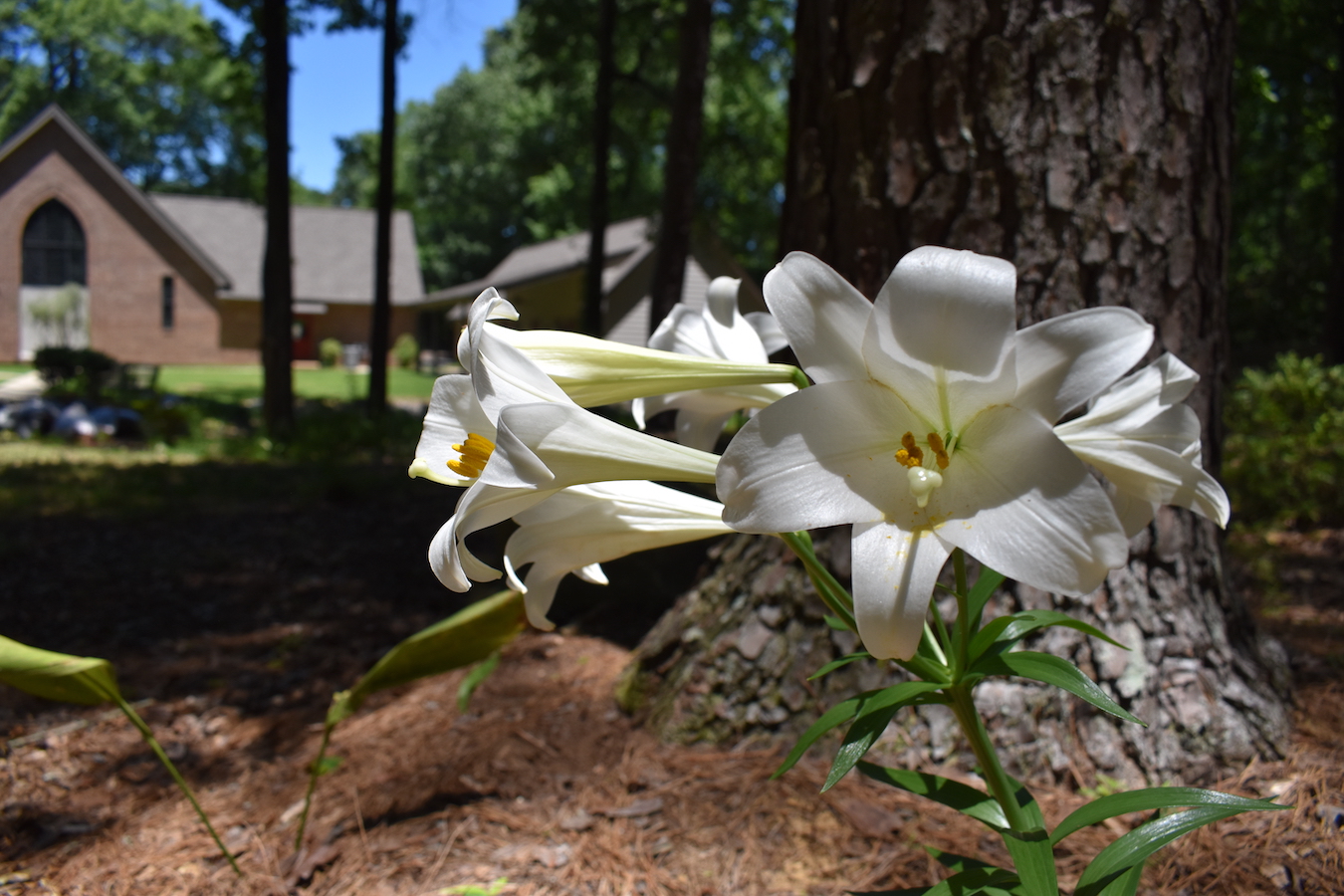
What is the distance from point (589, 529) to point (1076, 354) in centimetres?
62

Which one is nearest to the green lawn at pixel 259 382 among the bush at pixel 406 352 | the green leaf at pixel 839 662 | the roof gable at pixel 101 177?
the bush at pixel 406 352

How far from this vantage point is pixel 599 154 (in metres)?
13.3

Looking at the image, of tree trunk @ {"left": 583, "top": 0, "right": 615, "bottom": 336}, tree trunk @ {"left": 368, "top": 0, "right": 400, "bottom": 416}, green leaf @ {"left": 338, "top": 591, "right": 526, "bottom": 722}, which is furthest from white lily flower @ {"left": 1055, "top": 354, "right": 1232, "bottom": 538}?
tree trunk @ {"left": 368, "top": 0, "right": 400, "bottom": 416}

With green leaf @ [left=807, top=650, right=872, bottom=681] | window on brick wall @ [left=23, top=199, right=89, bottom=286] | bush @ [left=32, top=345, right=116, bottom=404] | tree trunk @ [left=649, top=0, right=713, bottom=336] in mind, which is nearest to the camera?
green leaf @ [left=807, top=650, right=872, bottom=681]

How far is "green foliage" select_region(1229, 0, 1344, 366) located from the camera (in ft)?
33.7

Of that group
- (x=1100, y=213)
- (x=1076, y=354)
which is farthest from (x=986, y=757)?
(x=1100, y=213)

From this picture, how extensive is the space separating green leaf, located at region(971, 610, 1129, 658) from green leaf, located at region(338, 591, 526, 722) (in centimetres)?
122

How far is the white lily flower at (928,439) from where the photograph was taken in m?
0.77

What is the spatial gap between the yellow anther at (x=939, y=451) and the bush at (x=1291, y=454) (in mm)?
5982

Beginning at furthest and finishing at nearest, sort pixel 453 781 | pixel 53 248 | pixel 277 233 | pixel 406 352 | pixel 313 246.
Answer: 1. pixel 313 246
2. pixel 406 352
3. pixel 53 248
4. pixel 277 233
5. pixel 453 781

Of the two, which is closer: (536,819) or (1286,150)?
(536,819)

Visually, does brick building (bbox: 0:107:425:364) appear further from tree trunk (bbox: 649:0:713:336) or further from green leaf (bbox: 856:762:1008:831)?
green leaf (bbox: 856:762:1008:831)

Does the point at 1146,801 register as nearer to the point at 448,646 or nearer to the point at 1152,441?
the point at 1152,441

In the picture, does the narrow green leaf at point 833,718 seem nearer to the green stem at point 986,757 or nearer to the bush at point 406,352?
the green stem at point 986,757
